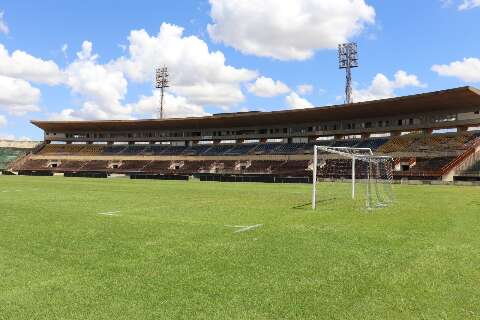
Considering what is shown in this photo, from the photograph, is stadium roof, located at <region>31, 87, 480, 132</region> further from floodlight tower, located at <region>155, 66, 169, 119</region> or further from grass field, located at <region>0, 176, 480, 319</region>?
grass field, located at <region>0, 176, 480, 319</region>

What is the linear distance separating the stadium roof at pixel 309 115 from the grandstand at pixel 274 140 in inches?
4.7

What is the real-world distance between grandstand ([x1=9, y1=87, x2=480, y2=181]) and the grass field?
3943cm

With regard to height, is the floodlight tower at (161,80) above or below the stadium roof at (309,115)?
above

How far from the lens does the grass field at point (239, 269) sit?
5402 millimetres

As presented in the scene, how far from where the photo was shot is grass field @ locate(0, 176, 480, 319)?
540 centimetres

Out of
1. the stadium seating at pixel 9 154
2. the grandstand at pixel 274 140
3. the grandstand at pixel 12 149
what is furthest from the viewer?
the grandstand at pixel 12 149

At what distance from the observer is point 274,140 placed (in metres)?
73.6

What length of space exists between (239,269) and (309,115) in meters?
58.4

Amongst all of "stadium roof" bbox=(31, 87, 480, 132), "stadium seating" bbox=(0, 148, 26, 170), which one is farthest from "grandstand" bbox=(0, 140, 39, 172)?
"stadium roof" bbox=(31, 87, 480, 132)

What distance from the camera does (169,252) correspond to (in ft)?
28.9

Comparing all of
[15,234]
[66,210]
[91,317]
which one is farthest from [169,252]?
[66,210]

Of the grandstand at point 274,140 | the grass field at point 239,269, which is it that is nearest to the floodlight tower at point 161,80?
the grandstand at point 274,140

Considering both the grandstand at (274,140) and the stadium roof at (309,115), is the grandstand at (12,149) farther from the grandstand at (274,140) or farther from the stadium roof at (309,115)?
the stadium roof at (309,115)

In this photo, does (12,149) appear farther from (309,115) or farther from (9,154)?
(309,115)
